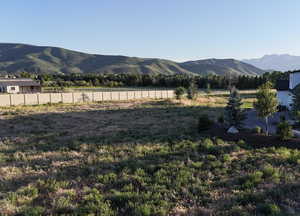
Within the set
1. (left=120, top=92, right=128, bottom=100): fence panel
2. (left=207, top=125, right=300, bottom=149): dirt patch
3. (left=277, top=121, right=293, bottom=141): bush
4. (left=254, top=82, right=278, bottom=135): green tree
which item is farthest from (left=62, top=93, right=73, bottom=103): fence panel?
(left=277, top=121, right=293, bottom=141): bush

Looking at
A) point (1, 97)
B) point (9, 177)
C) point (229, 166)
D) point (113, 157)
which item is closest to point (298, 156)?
point (229, 166)

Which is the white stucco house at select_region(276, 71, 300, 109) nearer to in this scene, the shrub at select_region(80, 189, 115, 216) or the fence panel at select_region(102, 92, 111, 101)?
the shrub at select_region(80, 189, 115, 216)

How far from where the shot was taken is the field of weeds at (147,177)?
19.5 feet

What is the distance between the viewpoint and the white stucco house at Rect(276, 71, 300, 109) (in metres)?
27.8

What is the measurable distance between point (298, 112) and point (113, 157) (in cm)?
1069

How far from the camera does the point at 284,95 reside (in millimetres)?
29641

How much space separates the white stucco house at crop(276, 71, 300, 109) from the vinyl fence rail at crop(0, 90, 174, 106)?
26.1m

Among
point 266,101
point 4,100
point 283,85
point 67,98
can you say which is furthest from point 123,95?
point 266,101

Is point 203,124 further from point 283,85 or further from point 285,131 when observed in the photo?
point 283,85

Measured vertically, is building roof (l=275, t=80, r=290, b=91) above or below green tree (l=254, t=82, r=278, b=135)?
above

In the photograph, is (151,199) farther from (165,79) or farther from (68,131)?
(165,79)

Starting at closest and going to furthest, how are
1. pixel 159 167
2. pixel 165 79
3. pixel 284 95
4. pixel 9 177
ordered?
pixel 9 177 < pixel 159 167 < pixel 284 95 < pixel 165 79

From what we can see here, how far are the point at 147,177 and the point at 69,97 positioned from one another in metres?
35.7

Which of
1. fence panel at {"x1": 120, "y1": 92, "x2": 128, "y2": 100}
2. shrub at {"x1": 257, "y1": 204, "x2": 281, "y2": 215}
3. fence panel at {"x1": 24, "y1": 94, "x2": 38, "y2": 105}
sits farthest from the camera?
fence panel at {"x1": 120, "y1": 92, "x2": 128, "y2": 100}
